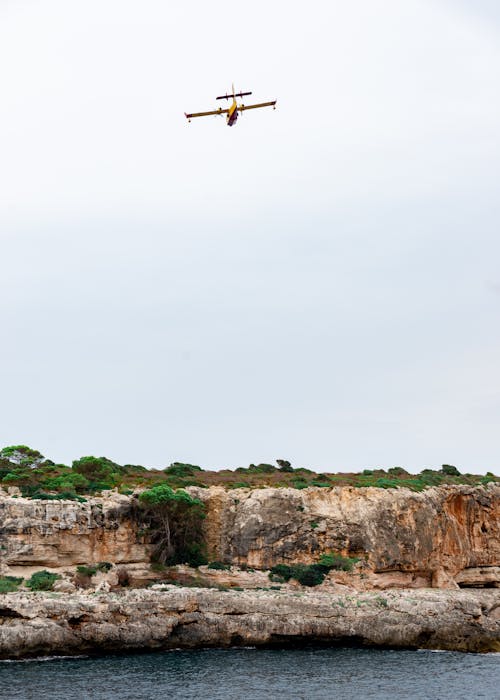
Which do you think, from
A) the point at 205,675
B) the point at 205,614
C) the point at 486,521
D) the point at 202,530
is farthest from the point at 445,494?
the point at 205,675

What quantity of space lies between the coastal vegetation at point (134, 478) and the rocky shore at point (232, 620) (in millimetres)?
9704

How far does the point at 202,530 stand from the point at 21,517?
13.7 m

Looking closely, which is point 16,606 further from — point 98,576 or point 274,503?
point 274,503

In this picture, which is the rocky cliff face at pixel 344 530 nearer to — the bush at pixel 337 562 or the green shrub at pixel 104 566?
the bush at pixel 337 562

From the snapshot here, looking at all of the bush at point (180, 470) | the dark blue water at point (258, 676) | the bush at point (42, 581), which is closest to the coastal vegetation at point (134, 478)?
the bush at point (180, 470)

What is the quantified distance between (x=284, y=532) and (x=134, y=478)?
14.3 meters

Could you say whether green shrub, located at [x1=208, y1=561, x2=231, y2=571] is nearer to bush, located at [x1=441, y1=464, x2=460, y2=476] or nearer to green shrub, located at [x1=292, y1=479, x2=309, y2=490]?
green shrub, located at [x1=292, y1=479, x2=309, y2=490]

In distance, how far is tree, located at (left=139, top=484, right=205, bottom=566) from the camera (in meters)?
58.6

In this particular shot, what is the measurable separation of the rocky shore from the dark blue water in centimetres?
107

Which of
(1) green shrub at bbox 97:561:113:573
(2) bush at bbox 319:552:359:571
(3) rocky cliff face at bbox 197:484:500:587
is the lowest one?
(2) bush at bbox 319:552:359:571

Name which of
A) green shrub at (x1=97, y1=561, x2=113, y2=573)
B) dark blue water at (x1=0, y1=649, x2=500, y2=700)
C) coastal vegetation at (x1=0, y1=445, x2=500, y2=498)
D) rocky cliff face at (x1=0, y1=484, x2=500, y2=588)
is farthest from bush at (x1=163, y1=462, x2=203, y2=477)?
dark blue water at (x1=0, y1=649, x2=500, y2=700)

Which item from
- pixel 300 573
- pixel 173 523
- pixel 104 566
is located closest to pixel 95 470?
pixel 173 523

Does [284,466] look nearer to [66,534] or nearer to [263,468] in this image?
[263,468]

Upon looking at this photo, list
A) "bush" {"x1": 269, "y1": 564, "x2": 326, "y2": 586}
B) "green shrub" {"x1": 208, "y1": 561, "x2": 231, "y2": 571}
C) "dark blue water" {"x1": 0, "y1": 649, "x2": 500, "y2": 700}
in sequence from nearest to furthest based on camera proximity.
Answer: "dark blue water" {"x1": 0, "y1": 649, "x2": 500, "y2": 700} → "bush" {"x1": 269, "y1": 564, "x2": 326, "y2": 586} → "green shrub" {"x1": 208, "y1": 561, "x2": 231, "y2": 571}
